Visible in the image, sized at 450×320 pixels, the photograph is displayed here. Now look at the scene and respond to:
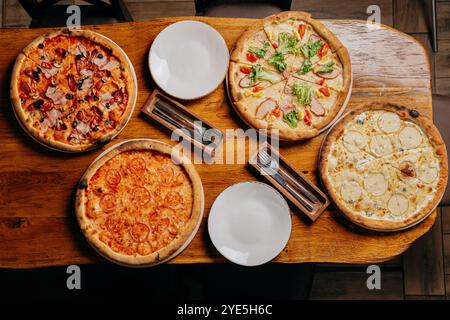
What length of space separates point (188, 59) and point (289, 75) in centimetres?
69

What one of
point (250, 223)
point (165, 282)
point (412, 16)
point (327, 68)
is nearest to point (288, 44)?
point (327, 68)

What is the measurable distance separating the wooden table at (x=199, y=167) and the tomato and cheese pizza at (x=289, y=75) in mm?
116

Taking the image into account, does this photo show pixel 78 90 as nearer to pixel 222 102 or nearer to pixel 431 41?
pixel 222 102

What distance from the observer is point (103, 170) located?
2979 mm

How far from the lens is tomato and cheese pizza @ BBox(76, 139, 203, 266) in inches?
114

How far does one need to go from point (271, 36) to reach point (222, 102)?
564mm

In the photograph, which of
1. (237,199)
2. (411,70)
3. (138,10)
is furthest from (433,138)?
(138,10)

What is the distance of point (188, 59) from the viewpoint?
3.08 metres

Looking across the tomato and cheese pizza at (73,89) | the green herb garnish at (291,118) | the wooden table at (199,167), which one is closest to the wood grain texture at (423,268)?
the wooden table at (199,167)

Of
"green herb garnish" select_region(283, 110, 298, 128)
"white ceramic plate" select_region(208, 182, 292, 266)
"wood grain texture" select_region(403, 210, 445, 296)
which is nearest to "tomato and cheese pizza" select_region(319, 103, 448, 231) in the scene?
"green herb garnish" select_region(283, 110, 298, 128)

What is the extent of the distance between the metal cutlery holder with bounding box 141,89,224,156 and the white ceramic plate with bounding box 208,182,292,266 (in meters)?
0.35

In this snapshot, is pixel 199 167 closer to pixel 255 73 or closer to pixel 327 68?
pixel 255 73

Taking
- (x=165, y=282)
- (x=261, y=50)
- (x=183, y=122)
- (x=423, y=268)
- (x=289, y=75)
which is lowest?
(x=423, y=268)
